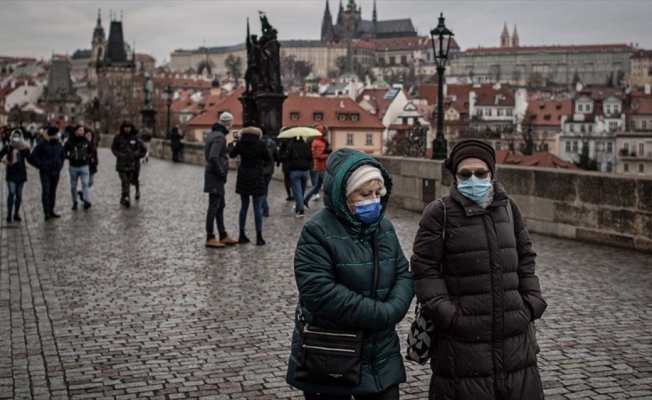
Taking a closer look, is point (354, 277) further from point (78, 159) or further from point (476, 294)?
point (78, 159)

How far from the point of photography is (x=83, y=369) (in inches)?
229

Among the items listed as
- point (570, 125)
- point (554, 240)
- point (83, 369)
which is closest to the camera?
point (83, 369)

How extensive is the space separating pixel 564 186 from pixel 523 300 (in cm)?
785

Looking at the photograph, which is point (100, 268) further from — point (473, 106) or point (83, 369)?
point (473, 106)

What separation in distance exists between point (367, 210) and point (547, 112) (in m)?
111

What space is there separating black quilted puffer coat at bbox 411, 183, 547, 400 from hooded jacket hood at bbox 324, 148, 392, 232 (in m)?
0.31

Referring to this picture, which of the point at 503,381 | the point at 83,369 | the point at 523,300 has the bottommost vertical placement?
the point at 83,369

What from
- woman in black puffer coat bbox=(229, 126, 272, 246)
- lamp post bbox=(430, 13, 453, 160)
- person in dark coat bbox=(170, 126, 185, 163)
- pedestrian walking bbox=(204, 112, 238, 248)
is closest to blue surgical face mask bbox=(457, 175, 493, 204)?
pedestrian walking bbox=(204, 112, 238, 248)

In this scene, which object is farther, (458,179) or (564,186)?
(564,186)

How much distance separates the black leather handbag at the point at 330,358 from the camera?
11.9 ft

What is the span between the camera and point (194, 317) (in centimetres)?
732

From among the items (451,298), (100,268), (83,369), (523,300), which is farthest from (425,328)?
(100,268)

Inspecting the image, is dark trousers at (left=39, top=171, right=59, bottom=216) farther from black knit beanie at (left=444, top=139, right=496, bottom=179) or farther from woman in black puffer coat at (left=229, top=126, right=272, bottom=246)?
black knit beanie at (left=444, top=139, right=496, bottom=179)

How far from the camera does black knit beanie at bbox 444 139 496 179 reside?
397 cm
